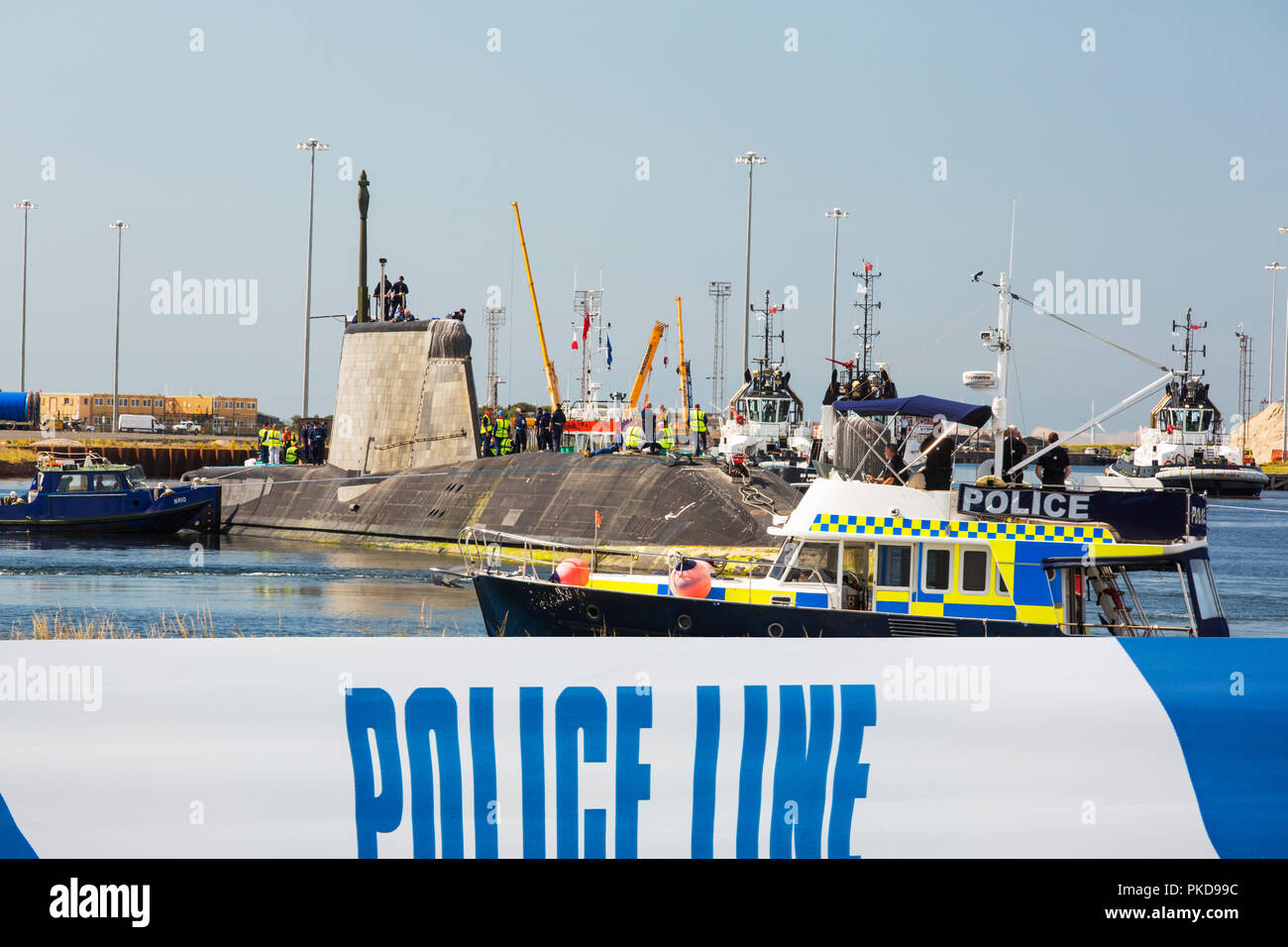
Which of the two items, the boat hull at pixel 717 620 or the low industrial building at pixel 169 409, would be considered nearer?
the boat hull at pixel 717 620

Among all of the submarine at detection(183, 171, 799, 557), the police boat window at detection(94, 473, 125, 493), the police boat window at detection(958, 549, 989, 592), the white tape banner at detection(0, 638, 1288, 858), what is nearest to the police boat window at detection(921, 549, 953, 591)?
the police boat window at detection(958, 549, 989, 592)

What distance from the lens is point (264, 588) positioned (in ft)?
108

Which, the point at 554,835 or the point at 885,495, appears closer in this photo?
the point at 554,835

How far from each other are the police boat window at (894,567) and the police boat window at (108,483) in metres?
38.5

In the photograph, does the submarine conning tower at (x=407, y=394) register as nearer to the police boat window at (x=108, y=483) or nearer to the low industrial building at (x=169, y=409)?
the police boat window at (x=108, y=483)

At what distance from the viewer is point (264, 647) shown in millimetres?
5348

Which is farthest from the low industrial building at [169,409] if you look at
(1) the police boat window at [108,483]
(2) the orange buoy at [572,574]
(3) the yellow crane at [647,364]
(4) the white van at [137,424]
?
(2) the orange buoy at [572,574]

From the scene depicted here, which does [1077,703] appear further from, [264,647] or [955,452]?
[955,452]

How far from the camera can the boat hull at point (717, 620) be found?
1371 cm

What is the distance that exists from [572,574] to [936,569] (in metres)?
4.10

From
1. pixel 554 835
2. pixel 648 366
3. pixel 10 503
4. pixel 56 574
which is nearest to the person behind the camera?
pixel 554 835
